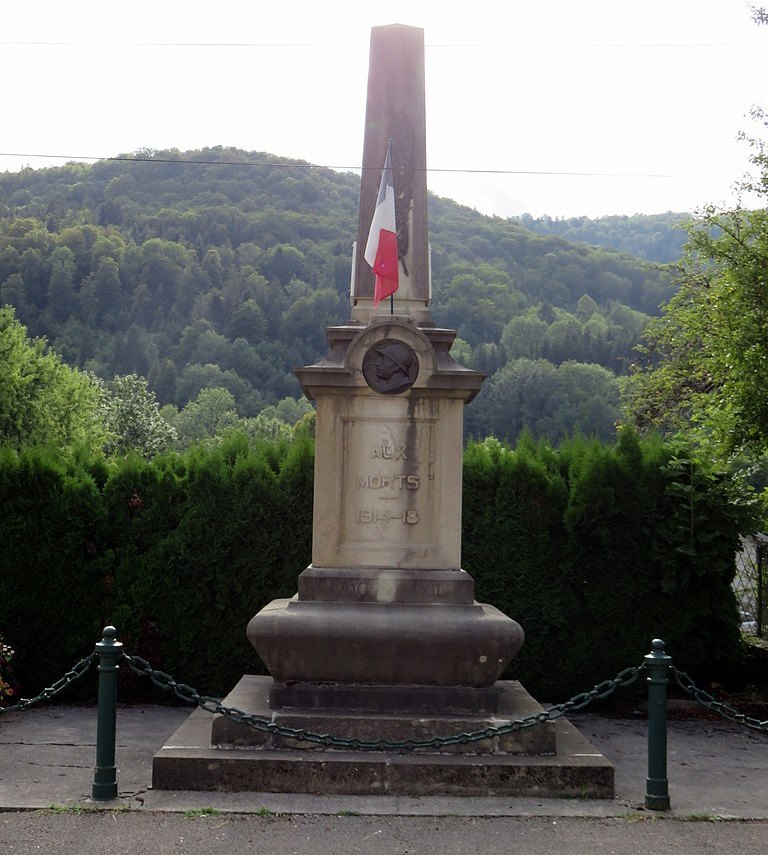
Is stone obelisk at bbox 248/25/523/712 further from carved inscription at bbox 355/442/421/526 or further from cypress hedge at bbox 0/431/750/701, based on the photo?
cypress hedge at bbox 0/431/750/701

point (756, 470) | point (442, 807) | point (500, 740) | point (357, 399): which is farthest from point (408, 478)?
point (756, 470)

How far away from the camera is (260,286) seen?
74438 millimetres

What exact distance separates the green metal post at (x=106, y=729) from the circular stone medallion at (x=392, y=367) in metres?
2.78

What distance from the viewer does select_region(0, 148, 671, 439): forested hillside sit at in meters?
59.1

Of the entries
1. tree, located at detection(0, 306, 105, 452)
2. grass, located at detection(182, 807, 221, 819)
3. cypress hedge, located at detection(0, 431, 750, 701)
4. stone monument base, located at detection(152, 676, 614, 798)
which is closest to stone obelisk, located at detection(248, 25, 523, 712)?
stone monument base, located at detection(152, 676, 614, 798)

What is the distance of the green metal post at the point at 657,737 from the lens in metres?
5.89

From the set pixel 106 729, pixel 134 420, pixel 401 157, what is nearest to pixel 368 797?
pixel 106 729

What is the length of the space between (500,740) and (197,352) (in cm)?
7528

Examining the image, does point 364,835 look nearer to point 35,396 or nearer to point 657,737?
point 657,737

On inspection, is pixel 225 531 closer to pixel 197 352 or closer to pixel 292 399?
pixel 292 399

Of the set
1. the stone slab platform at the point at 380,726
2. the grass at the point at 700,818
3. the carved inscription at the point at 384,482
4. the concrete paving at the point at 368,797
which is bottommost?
the concrete paving at the point at 368,797

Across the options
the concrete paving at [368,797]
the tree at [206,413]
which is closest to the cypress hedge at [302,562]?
the concrete paving at [368,797]

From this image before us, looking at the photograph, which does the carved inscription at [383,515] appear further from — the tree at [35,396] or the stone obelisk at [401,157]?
the tree at [35,396]

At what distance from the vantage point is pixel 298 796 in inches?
237
